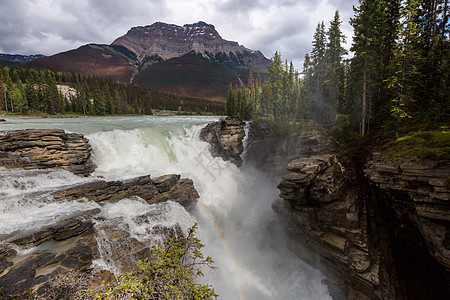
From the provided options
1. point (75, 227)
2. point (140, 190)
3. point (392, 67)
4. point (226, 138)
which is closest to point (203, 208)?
Answer: point (140, 190)

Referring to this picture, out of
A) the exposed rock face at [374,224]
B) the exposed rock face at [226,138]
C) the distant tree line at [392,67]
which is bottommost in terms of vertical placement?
the exposed rock face at [374,224]

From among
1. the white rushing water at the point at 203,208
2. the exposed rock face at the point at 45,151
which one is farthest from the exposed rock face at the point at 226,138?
the exposed rock face at the point at 45,151

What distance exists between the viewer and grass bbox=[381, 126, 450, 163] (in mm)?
10802

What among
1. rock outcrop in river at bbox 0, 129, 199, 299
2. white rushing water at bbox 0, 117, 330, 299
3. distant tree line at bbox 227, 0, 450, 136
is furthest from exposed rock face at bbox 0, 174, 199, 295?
distant tree line at bbox 227, 0, 450, 136

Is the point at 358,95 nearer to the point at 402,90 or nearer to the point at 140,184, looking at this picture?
the point at 402,90

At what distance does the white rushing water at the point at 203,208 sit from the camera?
36.5 feet

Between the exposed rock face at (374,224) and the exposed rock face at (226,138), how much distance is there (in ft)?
53.1

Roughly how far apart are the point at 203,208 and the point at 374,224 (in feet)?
53.0

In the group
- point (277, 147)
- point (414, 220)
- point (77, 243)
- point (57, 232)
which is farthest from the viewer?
point (277, 147)

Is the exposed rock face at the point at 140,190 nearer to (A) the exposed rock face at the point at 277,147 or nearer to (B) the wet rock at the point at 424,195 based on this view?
(A) the exposed rock face at the point at 277,147

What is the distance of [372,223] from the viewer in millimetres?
15297

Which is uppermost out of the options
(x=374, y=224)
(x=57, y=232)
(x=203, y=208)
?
(x=57, y=232)

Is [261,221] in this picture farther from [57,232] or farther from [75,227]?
[57,232]

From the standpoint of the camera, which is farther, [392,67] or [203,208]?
[203,208]
